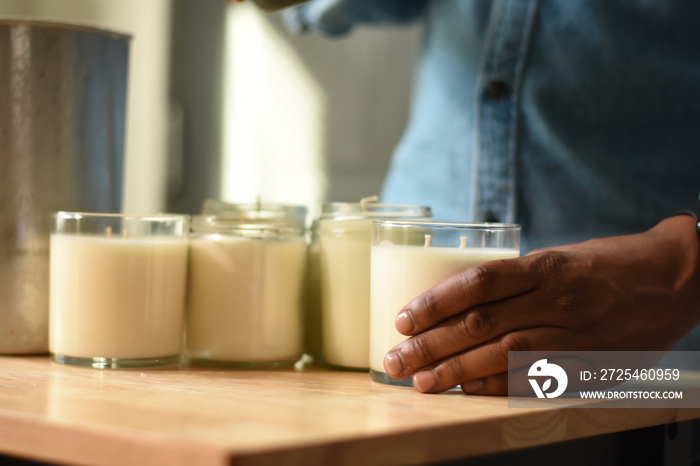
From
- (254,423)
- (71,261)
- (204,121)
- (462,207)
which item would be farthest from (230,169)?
(254,423)

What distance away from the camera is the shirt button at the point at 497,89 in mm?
975

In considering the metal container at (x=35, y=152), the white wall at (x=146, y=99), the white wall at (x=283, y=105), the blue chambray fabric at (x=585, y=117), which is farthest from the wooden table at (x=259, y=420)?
the white wall at (x=146, y=99)

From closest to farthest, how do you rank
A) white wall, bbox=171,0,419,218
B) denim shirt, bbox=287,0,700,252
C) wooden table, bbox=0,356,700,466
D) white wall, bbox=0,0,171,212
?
wooden table, bbox=0,356,700,466, denim shirt, bbox=287,0,700,252, white wall, bbox=171,0,419,218, white wall, bbox=0,0,171,212

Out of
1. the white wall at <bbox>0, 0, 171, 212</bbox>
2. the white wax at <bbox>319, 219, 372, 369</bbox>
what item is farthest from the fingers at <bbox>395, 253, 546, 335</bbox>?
the white wall at <bbox>0, 0, 171, 212</bbox>

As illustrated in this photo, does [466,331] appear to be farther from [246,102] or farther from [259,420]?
[246,102]

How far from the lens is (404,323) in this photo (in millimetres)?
596

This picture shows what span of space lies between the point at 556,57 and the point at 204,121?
1.57 metres

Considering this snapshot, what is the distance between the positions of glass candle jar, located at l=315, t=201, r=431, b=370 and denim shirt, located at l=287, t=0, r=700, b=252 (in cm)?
29

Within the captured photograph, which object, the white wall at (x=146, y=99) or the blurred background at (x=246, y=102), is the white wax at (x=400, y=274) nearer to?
the blurred background at (x=246, y=102)

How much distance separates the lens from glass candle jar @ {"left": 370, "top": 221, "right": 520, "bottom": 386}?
0.61 m

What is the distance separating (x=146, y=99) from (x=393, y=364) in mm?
1960

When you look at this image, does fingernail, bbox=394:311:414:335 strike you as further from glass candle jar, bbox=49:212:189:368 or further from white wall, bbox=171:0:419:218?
white wall, bbox=171:0:419:218

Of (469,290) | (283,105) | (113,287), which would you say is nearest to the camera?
(469,290)

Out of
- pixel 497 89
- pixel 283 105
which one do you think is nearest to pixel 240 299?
pixel 497 89
